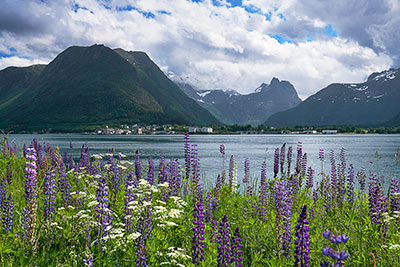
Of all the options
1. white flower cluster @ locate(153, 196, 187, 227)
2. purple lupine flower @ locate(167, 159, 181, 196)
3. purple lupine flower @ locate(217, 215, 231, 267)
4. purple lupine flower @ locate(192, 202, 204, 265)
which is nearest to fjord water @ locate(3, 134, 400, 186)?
purple lupine flower @ locate(167, 159, 181, 196)

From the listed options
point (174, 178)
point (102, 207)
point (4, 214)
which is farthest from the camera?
point (174, 178)

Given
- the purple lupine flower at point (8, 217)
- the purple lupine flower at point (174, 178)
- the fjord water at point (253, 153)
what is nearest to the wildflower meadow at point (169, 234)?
the purple lupine flower at point (8, 217)

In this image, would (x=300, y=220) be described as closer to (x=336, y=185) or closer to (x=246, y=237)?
(x=246, y=237)

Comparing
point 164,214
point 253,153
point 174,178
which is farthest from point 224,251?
point 253,153

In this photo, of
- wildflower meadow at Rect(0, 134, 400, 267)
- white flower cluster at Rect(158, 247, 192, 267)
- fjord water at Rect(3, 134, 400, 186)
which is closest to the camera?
white flower cluster at Rect(158, 247, 192, 267)

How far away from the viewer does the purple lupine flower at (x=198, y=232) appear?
5504 mm

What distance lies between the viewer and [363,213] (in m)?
10.6

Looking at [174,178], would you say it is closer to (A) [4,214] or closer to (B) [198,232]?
(A) [4,214]

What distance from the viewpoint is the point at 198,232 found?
219 inches

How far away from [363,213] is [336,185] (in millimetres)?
2183

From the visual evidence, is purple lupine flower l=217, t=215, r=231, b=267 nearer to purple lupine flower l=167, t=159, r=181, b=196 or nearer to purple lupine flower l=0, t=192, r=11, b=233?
purple lupine flower l=0, t=192, r=11, b=233

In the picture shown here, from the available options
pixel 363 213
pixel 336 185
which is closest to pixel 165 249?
pixel 363 213

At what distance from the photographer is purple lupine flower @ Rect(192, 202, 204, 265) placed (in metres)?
5.50

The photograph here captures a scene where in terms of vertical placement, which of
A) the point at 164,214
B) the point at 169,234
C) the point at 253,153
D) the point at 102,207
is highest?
the point at 102,207
